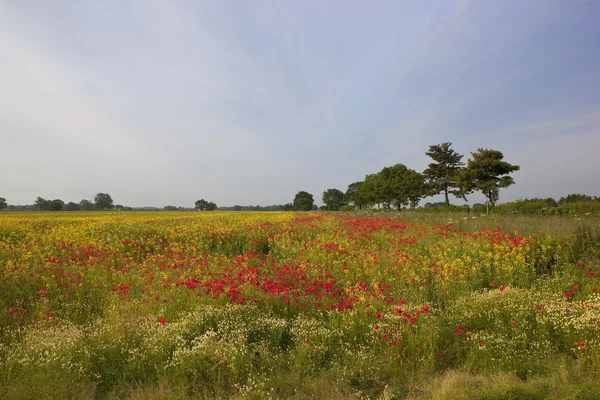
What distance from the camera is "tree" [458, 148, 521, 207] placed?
92.7ft

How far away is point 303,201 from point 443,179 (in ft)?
217

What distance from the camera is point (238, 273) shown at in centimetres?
646

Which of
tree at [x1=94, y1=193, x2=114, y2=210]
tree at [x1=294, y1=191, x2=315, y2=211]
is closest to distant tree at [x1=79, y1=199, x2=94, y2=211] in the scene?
tree at [x1=94, y1=193, x2=114, y2=210]

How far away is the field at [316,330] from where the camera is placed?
10.7 feet

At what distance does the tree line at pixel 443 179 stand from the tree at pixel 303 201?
34697mm

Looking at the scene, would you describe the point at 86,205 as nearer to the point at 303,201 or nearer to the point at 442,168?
the point at 303,201

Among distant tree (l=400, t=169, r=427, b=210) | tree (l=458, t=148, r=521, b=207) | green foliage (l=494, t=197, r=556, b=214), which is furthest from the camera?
distant tree (l=400, t=169, r=427, b=210)

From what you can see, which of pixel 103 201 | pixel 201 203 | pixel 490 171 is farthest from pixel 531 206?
pixel 103 201

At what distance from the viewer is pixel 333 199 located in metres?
106

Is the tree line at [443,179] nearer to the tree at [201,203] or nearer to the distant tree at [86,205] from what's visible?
the tree at [201,203]

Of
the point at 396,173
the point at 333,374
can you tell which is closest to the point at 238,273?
the point at 333,374

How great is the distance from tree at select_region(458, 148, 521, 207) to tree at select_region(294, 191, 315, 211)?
70.7 m

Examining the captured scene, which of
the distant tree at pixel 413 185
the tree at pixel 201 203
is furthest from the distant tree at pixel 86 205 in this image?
the distant tree at pixel 413 185

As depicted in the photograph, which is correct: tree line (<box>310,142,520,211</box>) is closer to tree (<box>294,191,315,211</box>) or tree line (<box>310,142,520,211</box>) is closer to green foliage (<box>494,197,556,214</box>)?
green foliage (<box>494,197,556,214</box>)
